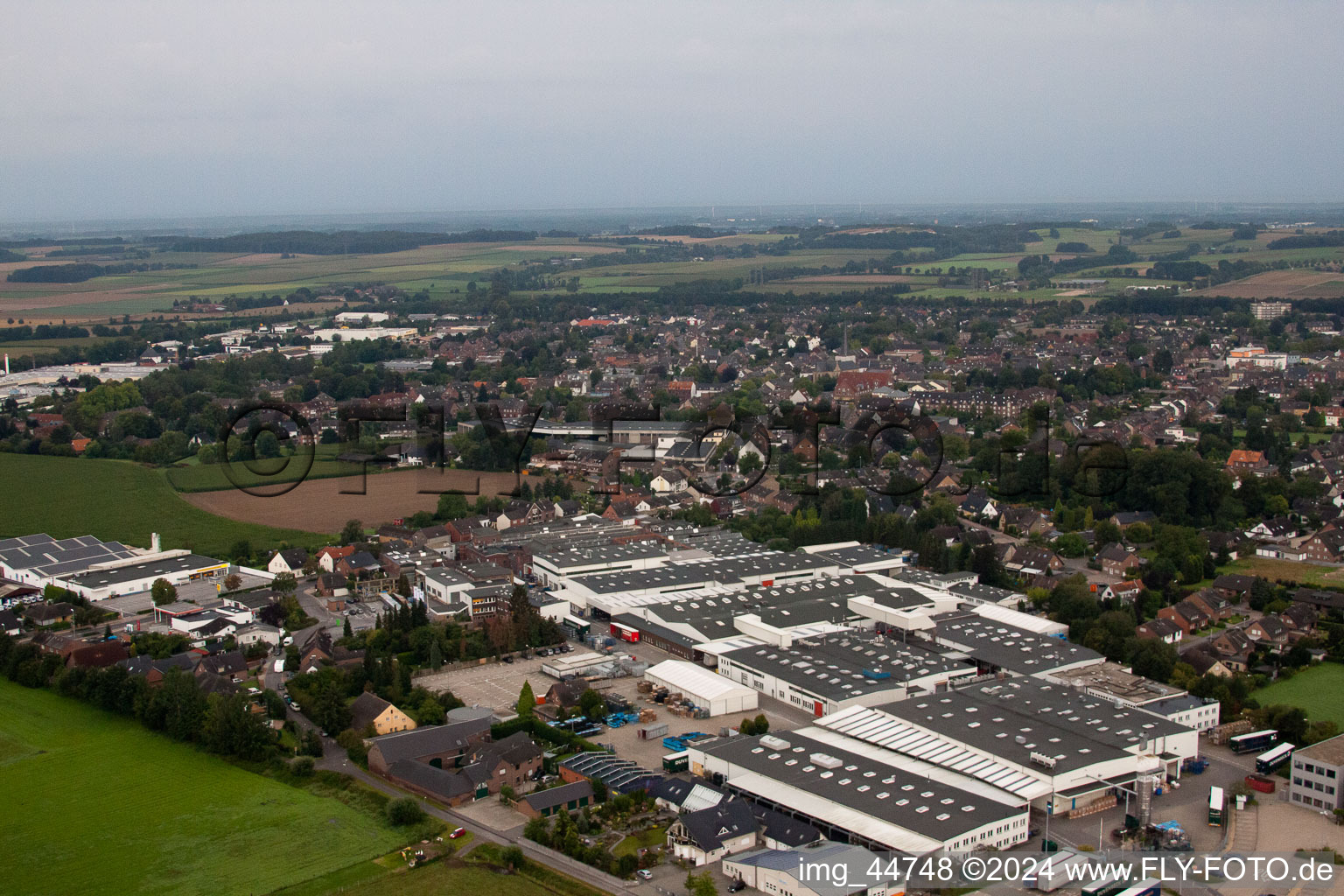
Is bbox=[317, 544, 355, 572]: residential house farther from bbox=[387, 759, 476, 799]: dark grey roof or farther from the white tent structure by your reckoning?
bbox=[387, 759, 476, 799]: dark grey roof

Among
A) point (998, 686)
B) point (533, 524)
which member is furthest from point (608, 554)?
point (998, 686)

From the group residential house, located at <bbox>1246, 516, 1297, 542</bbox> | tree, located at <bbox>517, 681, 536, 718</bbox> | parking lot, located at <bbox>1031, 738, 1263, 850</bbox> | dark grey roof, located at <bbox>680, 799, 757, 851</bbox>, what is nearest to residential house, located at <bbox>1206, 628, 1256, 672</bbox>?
parking lot, located at <bbox>1031, 738, 1263, 850</bbox>

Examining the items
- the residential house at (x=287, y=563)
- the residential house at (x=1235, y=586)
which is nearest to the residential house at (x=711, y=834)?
the residential house at (x=1235, y=586)

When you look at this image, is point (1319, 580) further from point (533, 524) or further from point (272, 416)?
point (272, 416)

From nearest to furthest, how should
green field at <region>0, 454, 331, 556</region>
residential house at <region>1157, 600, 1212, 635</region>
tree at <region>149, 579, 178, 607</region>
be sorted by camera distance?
residential house at <region>1157, 600, 1212, 635</region> < tree at <region>149, 579, 178, 607</region> < green field at <region>0, 454, 331, 556</region>

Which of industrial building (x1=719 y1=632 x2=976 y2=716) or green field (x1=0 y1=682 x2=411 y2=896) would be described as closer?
green field (x1=0 y1=682 x2=411 y2=896)

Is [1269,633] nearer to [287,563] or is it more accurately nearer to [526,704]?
[526,704]
